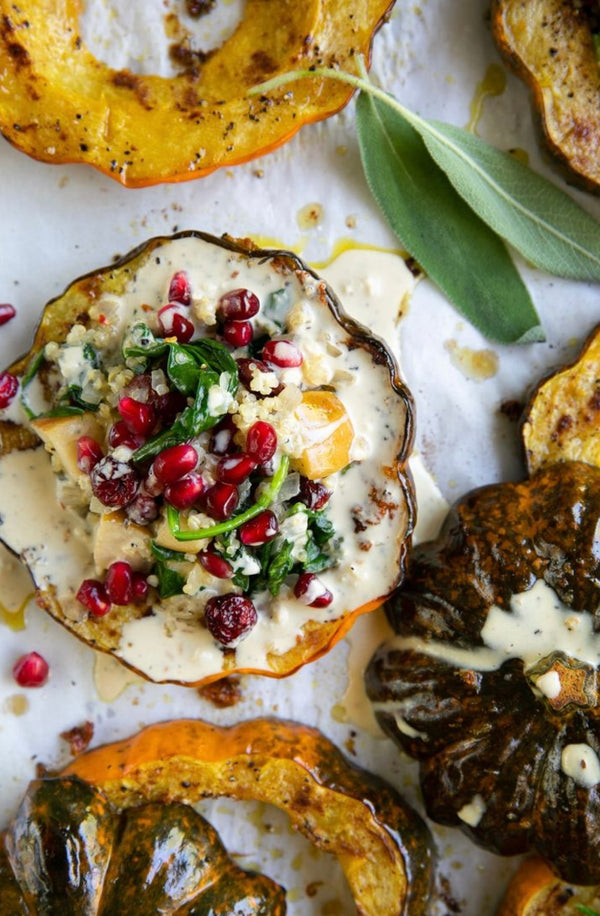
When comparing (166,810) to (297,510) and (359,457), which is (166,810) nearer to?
(297,510)

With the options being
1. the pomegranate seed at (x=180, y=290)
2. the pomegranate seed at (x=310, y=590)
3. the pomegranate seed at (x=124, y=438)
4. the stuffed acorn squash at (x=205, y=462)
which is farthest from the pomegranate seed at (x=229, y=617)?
the pomegranate seed at (x=180, y=290)

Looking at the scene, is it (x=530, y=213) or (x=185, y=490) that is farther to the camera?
(x=530, y=213)

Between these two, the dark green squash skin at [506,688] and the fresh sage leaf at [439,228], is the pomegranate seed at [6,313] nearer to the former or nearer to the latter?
the fresh sage leaf at [439,228]

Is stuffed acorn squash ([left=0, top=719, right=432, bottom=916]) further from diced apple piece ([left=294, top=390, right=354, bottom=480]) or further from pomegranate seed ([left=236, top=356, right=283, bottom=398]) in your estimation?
pomegranate seed ([left=236, top=356, right=283, bottom=398])

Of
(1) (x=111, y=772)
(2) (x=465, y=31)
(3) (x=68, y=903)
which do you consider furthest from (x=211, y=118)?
(3) (x=68, y=903)

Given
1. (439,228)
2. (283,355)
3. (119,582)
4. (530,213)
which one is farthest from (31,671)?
(530,213)

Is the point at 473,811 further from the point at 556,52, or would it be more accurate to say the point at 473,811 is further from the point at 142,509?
the point at 556,52
